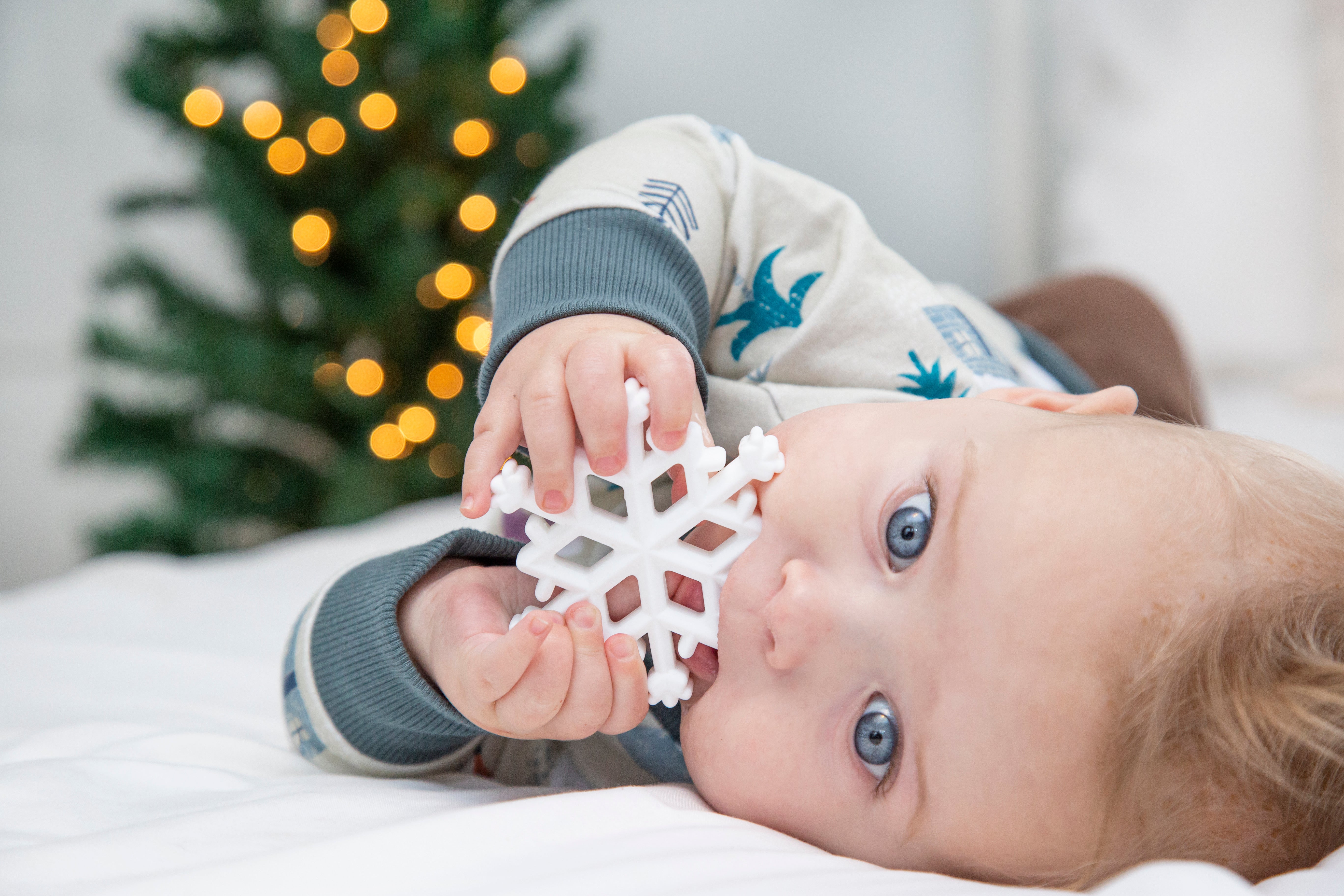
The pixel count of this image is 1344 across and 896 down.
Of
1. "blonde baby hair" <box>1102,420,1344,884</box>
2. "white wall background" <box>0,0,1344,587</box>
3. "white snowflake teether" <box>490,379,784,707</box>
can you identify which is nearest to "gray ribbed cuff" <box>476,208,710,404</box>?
"white snowflake teether" <box>490,379,784,707</box>

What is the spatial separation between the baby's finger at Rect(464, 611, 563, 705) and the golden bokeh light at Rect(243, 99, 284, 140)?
133 centimetres

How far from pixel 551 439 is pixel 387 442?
125cm

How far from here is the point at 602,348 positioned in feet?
1.92

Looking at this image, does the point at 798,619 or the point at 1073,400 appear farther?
the point at 1073,400

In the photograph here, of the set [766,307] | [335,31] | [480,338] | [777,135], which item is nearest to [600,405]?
[766,307]

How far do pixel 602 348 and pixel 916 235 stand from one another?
6.23 feet

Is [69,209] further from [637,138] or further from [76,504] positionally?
[637,138]

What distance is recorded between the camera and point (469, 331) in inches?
67.1

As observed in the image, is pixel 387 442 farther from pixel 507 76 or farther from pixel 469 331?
pixel 507 76

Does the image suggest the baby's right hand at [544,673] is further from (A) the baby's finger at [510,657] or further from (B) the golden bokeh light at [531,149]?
(B) the golden bokeh light at [531,149]

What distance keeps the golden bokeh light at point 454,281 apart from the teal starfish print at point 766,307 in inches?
36.5

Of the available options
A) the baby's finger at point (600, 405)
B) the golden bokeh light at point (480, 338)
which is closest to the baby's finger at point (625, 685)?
the baby's finger at point (600, 405)

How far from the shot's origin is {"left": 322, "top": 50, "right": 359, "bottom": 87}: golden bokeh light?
5.17 feet

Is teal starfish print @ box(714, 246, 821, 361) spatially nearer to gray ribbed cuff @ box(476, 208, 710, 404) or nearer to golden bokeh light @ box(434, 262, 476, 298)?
gray ribbed cuff @ box(476, 208, 710, 404)
